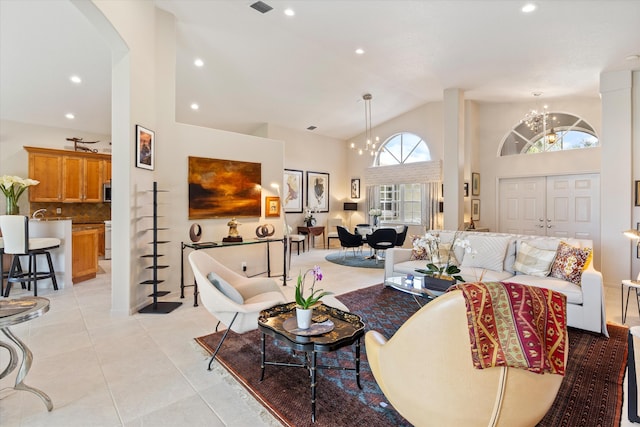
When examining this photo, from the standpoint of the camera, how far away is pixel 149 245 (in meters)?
4.22

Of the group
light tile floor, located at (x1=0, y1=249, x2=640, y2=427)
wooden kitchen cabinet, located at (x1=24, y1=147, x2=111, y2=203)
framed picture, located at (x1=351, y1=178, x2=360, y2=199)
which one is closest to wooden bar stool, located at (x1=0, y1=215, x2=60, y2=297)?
light tile floor, located at (x1=0, y1=249, x2=640, y2=427)

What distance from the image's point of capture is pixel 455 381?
→ 53.2 inches

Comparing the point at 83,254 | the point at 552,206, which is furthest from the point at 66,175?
the point at 552,206

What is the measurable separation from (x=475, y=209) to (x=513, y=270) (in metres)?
3.95

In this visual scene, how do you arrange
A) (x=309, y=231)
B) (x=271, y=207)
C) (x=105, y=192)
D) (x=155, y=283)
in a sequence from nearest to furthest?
(x=155, y=283) → (x=271, y=207) → (x=105, y=192) → (x=309, y=231)

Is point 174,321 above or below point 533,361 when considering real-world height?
below

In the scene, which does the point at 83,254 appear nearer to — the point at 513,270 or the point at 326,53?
the point at 326,53

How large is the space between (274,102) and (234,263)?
403 cm

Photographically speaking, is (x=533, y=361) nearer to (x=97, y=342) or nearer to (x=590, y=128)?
(x=97, y=342)

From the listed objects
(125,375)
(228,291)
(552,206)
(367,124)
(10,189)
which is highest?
(367,124)

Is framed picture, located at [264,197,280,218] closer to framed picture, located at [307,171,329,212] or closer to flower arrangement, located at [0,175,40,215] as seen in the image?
flower arrangement, located at [0,175,40,215]

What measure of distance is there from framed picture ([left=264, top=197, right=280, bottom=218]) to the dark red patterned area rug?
293 centimetres

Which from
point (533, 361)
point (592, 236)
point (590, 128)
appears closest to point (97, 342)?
point (533, 361)

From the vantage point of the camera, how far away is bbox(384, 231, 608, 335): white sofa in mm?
3107
